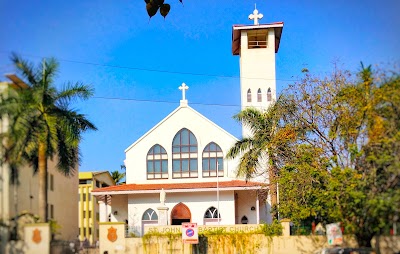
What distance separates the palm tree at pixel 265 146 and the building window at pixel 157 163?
24.7 feet

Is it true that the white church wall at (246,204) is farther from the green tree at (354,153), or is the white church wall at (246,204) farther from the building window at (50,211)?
the building window at (50,211)

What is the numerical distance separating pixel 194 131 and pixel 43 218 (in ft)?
64.0

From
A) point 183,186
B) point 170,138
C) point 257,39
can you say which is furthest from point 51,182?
point 257,39

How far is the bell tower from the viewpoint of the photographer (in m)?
43.6

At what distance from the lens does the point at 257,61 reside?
44344mm

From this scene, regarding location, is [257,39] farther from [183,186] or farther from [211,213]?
[211,213]

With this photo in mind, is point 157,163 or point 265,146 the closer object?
point 265,146

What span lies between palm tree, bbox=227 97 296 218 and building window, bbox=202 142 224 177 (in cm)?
526

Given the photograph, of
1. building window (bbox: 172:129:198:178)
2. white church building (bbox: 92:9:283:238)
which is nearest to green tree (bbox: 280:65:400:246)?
white church building (bbox: 92:9:283:238)

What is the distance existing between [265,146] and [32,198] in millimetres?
13984

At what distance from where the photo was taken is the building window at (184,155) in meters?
39.2

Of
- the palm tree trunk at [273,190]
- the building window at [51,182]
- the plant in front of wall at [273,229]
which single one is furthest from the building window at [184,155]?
the building window at [51,182]

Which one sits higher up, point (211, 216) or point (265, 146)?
point (265, 146)

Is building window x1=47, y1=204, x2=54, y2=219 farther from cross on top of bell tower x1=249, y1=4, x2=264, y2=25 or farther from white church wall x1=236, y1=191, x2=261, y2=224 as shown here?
cross on top of bell tower x1=249, y1=4, x2=264, y2=25
